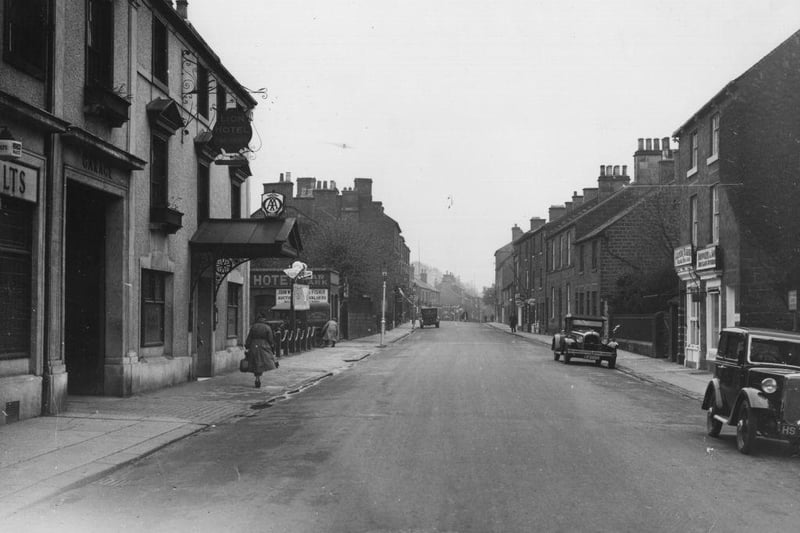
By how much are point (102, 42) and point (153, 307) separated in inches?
213

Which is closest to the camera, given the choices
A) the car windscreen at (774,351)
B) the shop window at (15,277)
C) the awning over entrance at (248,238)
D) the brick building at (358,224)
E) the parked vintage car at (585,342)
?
the car windscreen at (774,351)

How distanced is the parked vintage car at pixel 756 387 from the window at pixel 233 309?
45.0 ft

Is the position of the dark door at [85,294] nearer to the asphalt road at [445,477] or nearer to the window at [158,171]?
the window at [158,171]

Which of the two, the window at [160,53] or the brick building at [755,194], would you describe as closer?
the window at [160,53]

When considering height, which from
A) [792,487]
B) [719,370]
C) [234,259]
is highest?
[234,259]

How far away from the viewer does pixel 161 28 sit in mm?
16531

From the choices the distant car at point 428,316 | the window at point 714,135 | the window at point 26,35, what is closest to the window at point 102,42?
the window at point 26,35

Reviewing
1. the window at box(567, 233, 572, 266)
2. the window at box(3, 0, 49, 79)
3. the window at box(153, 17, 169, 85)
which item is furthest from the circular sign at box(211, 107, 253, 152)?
the window at box(567, 233, 572, 266)

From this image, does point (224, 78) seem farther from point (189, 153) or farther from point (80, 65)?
point (80, 65)

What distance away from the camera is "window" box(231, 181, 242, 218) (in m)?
22.1

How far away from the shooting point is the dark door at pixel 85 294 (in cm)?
1430

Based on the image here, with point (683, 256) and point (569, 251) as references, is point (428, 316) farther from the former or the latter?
point (683, 256)

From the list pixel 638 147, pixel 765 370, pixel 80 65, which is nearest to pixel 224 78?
pixel 80 65

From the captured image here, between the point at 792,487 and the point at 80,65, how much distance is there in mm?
12121
